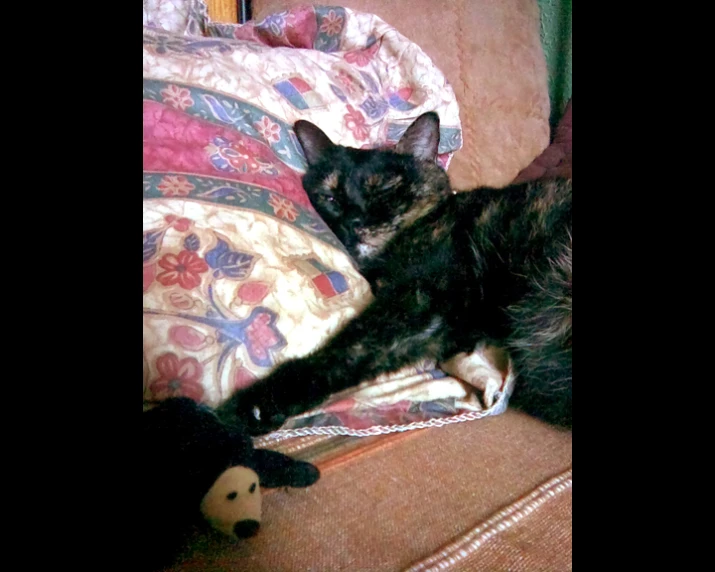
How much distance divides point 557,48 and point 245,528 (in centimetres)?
167

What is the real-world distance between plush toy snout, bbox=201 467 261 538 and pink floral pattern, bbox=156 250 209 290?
286 millimetres

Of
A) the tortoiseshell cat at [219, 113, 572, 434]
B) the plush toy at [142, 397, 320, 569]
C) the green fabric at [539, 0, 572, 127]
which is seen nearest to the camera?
the plush toy at [142, 397, 320, 569]

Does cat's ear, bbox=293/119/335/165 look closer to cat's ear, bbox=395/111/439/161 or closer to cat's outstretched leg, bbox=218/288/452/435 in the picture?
cat's ear, bbox=395/111/439/161

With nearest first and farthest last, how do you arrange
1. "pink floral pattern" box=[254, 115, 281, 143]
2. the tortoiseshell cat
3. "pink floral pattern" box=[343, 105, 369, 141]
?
the tortoiseshell cat
"pink floral pattern" box=[254, 115, 281, 143]
"pink floral pattern" box=[343, 105, 369, 141]

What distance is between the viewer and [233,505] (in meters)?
0.42

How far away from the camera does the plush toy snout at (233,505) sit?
1.36ft

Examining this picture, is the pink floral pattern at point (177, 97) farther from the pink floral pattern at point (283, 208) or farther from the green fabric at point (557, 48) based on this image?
the green fabric at point (557, 48)

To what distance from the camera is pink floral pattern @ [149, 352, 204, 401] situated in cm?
56

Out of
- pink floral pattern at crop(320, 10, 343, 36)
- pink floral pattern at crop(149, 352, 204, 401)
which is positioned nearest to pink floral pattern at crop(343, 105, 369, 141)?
pink floral pattern at crop(320, 10, 343, 36)

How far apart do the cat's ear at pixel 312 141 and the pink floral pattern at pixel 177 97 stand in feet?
0.88

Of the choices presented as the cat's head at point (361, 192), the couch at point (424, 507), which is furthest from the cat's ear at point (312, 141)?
the couch at point (424, 507)
